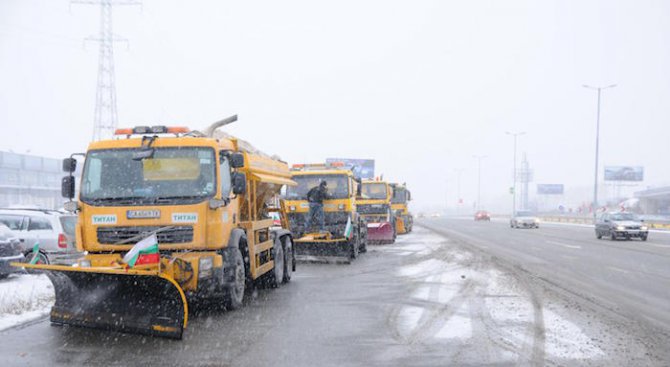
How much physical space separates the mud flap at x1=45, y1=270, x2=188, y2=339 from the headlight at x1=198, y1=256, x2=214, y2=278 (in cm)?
89

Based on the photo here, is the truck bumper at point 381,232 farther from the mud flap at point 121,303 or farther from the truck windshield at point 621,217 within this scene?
the mud flap at point 121,303

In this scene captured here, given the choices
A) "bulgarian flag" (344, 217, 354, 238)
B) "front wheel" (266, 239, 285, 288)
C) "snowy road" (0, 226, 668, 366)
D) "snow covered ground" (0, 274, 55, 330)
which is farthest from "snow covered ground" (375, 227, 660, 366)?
"snow covered ground" (0, 274, 55, 330)

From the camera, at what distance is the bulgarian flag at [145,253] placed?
7.51m

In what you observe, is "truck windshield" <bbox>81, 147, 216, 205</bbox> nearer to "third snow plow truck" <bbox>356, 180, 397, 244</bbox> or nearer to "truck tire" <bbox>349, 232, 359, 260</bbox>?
"truck tire" <bbox>349, 232, 359, 260</bbox>

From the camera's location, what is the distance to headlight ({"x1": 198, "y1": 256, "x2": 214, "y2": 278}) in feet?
26.7

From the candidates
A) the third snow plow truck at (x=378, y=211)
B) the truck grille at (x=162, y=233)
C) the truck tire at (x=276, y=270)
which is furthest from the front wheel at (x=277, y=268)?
the third snow plow truck at (x=378, y=211)

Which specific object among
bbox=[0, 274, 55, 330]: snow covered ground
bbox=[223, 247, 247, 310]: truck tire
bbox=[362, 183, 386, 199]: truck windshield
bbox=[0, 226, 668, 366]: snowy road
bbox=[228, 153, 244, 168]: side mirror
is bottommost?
bbox=[0, 274, 55, 330]: snow covered ground

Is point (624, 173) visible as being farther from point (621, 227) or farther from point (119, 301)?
point (119, 301)

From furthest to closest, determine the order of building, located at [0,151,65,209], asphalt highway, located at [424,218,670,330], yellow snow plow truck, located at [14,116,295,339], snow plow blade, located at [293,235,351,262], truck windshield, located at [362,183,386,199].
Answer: building, located at [0,151,65,209], truck windshield, located at [362,183,386,199], snow plow blade, located at [293,235,351,262], asphalt highway, located at [424,218,670,330], yellow snow plow truck, located at [14,116,295,339]

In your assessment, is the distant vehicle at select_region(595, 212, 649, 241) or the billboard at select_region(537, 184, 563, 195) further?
the billboard at select_region(537, 184, 563, 195)

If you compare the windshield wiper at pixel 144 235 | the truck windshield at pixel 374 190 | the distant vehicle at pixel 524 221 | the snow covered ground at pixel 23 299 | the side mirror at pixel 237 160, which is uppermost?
the side mirror at pixel 237 160

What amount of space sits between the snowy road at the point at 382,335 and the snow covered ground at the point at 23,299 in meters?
0.52

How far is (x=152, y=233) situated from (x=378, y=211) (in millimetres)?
18001

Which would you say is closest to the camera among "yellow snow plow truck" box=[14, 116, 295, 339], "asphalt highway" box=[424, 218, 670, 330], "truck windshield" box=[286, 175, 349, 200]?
"yellow snow plow truck" box=[14, 116, 295, 339]
